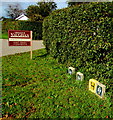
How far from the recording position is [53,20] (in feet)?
19.9

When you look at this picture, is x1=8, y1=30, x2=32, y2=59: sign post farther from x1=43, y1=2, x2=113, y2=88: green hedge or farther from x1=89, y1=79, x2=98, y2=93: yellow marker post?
x1=89, y1=79, x2=98, y2=93: yellow marker post

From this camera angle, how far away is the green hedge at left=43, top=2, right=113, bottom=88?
3.50 meters

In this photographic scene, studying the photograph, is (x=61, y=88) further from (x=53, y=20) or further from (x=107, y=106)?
(x=53, y=20)

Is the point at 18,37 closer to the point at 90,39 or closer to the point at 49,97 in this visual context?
the point at 90,39

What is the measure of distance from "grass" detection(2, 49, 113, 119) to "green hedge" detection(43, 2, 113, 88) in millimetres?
546

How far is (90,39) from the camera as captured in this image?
3947 mm

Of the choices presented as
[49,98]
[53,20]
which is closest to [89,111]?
[49,98]

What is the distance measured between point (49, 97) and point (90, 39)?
6.38 ft

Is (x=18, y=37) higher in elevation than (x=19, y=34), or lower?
lower

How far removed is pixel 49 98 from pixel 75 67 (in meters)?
1.86

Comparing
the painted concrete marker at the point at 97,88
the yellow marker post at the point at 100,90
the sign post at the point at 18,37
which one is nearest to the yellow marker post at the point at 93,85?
the painted concrete marker at the point at 97,88

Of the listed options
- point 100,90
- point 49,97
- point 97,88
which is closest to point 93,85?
point 97,88

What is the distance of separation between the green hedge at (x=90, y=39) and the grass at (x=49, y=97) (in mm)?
546

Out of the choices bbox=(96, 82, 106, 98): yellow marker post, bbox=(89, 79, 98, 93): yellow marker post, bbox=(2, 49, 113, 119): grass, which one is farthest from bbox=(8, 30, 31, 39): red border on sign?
bbox=(96, 82, 106, 98): yellow marker post
